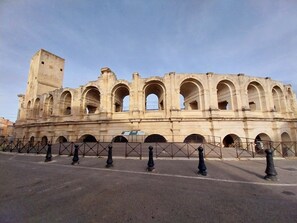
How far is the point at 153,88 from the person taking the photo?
67.4 ft

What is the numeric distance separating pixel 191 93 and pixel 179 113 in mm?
6019

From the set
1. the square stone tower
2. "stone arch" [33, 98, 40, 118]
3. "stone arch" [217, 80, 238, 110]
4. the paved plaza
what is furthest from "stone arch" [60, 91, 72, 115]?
"stone arch" [217, 80, 238, 110]

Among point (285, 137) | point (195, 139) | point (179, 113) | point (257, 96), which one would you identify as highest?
point (257, 96)

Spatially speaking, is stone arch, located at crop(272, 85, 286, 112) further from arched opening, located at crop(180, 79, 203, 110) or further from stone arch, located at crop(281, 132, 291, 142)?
arched opening, located at crop(180, 79, 203, 110)

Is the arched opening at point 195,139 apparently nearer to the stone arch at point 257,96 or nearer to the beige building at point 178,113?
the beige building at point 178,113

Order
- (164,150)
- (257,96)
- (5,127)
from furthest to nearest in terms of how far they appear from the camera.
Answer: (5,127) → (257,96) → (164,150)

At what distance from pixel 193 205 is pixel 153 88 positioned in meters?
18.2

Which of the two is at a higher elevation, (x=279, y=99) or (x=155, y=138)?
(x=279, y=99)

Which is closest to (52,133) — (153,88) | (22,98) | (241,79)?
(153,88)

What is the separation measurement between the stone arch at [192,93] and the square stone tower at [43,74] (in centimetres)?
2713

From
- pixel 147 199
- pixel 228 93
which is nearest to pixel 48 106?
pixel 147 199

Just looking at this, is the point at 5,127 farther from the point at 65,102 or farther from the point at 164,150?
the point at 164,150

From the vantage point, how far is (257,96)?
19078 millimetres

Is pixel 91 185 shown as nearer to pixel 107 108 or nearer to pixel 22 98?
pixel 107 108
